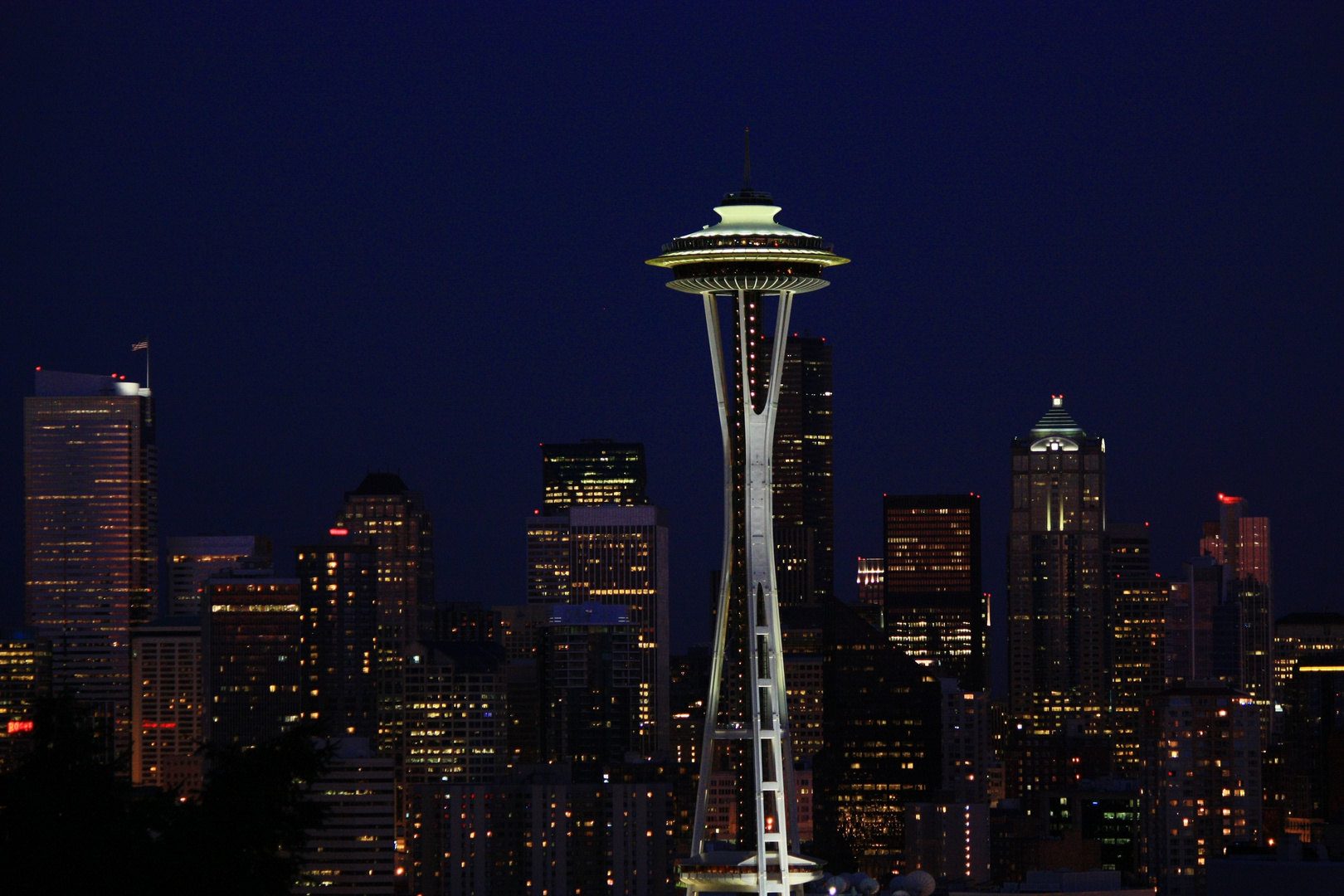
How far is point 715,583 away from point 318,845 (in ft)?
207

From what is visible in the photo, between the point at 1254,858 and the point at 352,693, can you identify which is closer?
the point at 1254,858

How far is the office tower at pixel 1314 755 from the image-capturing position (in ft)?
518

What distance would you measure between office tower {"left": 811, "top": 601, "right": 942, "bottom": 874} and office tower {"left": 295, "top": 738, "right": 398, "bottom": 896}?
1312 inches

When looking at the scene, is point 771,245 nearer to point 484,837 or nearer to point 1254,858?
point 1254,858

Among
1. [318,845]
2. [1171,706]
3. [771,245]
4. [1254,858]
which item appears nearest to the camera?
[1254,858]

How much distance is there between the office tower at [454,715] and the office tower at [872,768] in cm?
2306

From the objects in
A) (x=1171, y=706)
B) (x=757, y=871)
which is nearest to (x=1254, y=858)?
(x=757, y=871)

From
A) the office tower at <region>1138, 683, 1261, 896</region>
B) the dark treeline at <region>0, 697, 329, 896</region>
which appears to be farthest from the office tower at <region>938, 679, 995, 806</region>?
the dark treeline at <region>0, 697, 329, 896</region>

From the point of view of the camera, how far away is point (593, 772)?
6452 inches

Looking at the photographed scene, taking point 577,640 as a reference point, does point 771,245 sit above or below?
above

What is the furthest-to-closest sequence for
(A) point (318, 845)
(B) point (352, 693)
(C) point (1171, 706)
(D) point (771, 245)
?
(B) point (352, 693)
(C) point (1171, 706)
(A) point (318, 845)
(D) point (771, 245)

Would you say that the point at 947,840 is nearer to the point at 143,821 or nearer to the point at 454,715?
the point at 454,715

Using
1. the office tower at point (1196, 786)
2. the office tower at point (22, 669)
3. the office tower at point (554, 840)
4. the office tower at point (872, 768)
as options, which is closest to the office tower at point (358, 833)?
the office tower at point (554, 840)

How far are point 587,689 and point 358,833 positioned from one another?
45539 millimetres
